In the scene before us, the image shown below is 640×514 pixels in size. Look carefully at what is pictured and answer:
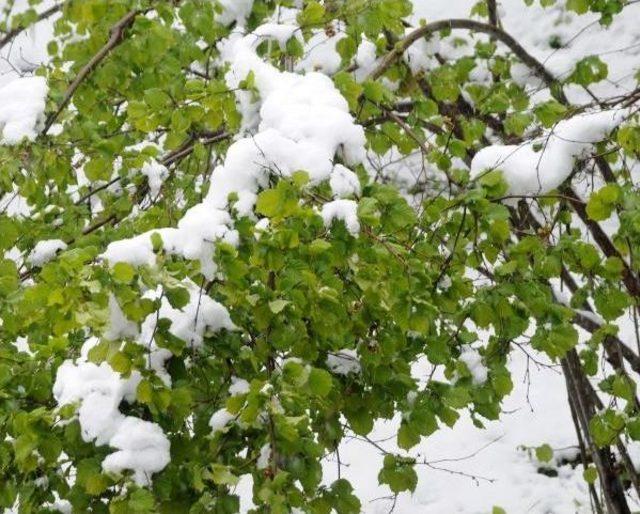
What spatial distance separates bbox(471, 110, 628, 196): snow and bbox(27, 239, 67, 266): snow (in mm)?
1215

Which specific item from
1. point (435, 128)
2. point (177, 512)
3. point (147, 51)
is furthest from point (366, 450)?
point (177, 512)

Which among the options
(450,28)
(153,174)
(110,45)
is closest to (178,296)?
(153,174)

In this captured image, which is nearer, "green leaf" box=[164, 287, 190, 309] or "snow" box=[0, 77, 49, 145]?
"green leaf" box=[164, 287, 190, 309]

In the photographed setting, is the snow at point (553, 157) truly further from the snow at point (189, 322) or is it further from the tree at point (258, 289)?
the snow at point (189, 322)

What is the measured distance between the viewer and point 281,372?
1.37m

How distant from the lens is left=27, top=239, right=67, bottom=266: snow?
7.22ft

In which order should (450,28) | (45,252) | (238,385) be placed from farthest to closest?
(450,28)
(45,252)
(238,385)

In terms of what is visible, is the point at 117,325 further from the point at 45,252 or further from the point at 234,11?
the point at 234,11

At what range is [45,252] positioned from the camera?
2.22 meters

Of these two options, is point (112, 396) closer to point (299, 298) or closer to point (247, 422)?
point (247, 422)

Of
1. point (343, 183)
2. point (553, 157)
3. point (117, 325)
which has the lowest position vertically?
point (117, 325)

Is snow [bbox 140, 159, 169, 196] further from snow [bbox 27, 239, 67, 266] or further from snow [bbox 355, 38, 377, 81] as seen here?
snow [bbox 355, 38, 377, 81]

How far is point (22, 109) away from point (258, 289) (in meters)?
1.07

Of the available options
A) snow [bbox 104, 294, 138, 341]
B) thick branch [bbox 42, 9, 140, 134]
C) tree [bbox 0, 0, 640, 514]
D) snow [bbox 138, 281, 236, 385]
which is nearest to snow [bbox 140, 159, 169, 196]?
tree [bbox 0, 0, 640, 514]
